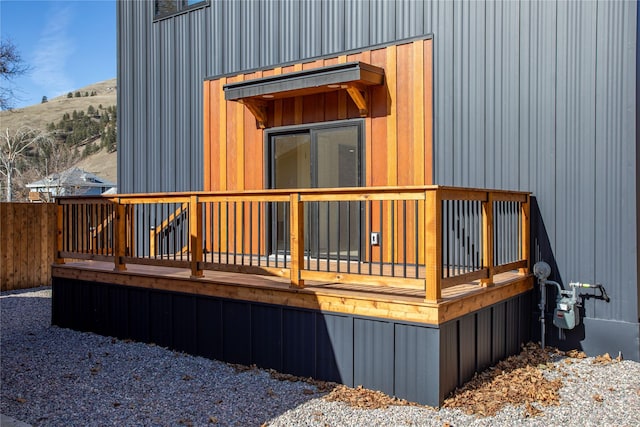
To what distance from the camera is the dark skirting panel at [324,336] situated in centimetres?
423

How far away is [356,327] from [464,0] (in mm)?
A: 3822

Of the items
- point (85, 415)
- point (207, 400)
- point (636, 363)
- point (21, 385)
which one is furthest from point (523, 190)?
point (21, 385)

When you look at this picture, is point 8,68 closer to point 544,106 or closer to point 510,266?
point 544,106

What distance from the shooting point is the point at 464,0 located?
611 centimetres

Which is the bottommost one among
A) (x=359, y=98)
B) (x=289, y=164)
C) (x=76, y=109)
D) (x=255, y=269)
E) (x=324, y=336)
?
(x=324, y=336)

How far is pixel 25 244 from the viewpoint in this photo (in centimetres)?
1019

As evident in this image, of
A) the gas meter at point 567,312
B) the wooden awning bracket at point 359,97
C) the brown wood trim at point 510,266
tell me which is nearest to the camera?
the brown wood trim at point 510,266

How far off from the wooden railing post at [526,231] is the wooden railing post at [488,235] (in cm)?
97

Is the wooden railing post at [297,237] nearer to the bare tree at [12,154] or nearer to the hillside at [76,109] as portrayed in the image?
the bare tree at [12,154]

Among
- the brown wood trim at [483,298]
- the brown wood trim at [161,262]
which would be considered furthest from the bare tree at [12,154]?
the brown wood trim at [483,298]

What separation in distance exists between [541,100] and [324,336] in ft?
10.7

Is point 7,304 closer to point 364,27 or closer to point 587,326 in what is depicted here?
point 364,27

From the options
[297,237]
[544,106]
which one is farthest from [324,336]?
[544,106]

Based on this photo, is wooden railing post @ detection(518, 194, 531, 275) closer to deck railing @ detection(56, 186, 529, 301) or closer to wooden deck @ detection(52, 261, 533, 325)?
deck railing @ detection(56, 186, 529, 301)
